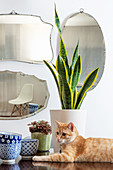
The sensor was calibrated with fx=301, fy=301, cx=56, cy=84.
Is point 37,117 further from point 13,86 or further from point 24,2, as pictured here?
point 24,2

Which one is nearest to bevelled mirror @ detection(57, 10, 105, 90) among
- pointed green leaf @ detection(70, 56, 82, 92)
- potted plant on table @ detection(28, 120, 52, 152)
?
pointed green leaf @ detection(70, 56, 82, 92)

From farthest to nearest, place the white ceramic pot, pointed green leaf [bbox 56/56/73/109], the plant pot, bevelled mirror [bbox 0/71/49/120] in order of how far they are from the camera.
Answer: bevelled mirror [bbox 0/71/49/120], pointed green leaf [bbox 56/56/73/109], the white ceramic pot, the plant pot

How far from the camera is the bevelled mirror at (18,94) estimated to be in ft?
8.45

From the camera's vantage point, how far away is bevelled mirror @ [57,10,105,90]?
2.68 metres

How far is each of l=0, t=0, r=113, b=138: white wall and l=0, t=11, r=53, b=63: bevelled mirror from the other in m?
0.06

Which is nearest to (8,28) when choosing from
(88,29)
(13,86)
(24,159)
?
(13,86)

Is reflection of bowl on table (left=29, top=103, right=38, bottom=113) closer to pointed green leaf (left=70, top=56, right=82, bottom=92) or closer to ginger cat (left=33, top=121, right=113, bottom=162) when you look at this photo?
pointed green leaf (left=70, top=56, right=82, bottom=92)

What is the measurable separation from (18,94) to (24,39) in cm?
48

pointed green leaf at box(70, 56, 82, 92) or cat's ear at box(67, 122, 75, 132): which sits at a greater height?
pointed green leaf at box(70, 56, 82, 92)

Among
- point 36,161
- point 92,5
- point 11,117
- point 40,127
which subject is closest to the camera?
point 36,161

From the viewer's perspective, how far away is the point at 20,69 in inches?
104

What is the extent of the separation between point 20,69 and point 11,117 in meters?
0.42

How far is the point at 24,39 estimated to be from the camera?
2615 millimetres

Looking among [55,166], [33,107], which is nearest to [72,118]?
[55,166]
